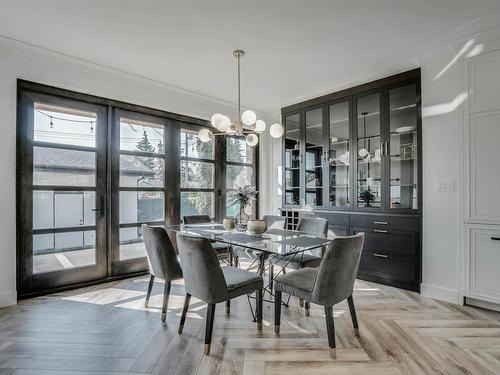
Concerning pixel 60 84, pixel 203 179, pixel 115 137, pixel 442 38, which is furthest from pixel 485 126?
pixel 60 84

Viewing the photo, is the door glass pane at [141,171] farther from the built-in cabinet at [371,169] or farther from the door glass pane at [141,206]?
the built-in cabinet at [371,169]

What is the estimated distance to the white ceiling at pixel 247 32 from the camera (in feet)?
7.77

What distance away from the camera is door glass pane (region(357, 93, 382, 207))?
3.67m

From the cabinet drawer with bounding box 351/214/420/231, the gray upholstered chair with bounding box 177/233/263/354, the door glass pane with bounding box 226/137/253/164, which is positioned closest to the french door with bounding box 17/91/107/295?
the gray upholstered chair with bounding box 177/233/263/354

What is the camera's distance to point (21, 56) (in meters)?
3.02

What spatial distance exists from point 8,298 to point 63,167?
1.45m

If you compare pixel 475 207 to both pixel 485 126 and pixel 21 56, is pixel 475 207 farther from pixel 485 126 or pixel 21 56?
pixel 21 56

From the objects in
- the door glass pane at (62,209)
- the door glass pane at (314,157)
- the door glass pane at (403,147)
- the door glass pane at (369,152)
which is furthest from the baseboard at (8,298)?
the door glass pane at (403,147)

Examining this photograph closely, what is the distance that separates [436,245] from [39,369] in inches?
146

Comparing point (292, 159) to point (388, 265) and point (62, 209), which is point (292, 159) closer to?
point (388, 265)

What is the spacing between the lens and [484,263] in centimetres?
281

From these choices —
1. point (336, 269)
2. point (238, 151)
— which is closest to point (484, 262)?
point (336, 269)

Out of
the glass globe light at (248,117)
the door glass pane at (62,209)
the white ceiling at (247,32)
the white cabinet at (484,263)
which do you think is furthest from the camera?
the door glass pane at (62,209)

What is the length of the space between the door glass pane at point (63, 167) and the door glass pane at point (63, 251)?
0.61 metres
